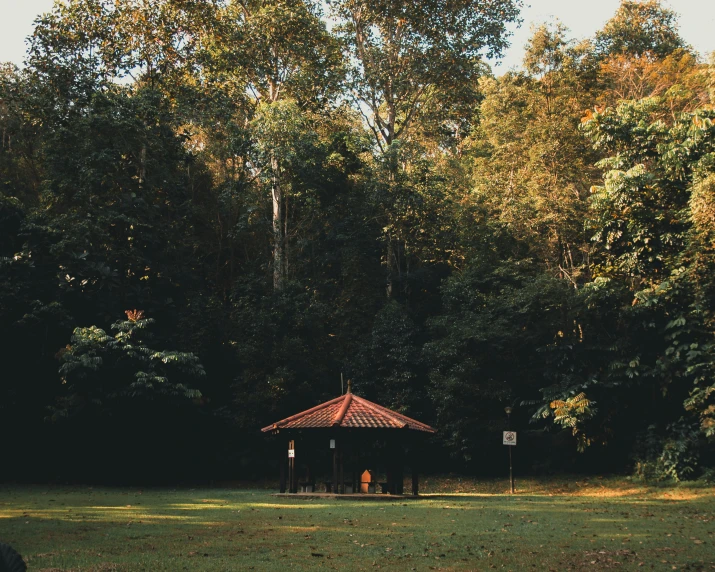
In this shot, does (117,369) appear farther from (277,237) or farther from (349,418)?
(349,418)

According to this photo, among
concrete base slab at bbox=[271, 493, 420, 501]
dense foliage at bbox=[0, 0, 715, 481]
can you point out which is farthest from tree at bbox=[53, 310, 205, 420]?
concrete base slab at bbox=[271, 493, 420, 501]

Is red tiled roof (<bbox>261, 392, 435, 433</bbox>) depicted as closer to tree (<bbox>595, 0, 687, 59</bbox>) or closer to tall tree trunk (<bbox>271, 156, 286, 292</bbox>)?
tall tree trunk (<bbox>271, 156, 286, 292</bbox>)

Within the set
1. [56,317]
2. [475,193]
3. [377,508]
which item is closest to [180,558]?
[377,508]

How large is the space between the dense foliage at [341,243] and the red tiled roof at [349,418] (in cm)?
692


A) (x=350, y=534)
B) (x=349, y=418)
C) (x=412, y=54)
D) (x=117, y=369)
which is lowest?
(x=350, y=534)

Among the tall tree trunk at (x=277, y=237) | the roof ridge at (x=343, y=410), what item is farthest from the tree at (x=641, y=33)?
the roof ridge at (x=343, y=410)

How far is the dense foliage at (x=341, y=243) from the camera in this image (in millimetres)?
28391

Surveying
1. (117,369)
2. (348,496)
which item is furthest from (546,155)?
(117,369)

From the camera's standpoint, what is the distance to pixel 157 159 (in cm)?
3331

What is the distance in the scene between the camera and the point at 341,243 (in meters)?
35.5

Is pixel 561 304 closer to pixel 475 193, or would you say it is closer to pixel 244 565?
pixel 475 193

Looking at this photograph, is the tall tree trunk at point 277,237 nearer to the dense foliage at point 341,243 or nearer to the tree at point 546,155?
the dense foliage at point 341,243

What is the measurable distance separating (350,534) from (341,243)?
2393 cm

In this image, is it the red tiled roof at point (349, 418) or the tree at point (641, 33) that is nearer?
the red tiled roof at point (349, 418)
